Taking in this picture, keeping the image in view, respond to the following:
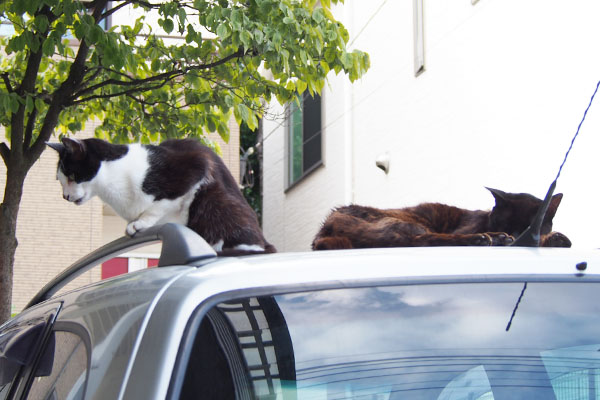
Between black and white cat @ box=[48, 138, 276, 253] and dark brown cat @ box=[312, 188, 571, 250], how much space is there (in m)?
0.66

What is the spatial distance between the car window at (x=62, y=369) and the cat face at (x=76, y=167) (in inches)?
96.3

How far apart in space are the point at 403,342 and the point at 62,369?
0.82 meters

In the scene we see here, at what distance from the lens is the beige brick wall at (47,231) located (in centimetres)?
1305

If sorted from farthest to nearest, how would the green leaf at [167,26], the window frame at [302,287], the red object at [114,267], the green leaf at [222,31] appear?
the red object at [114,267] < the green leaf at [167,26] < the green leaf at [222,31] < the window frame at [302,287]

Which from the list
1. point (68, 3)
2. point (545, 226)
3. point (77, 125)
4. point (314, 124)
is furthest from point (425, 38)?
point (545, 226)

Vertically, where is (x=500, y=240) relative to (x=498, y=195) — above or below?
below

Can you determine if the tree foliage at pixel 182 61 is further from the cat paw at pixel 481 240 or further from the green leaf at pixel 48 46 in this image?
the cat paw at pixel 481 240

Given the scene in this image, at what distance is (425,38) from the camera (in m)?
10.5

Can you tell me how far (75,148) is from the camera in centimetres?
421

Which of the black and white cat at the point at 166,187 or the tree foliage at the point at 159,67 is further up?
the tree foliage at the point at 159,67

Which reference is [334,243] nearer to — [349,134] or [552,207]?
[552,207]

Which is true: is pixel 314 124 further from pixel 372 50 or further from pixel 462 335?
pixel 462 335

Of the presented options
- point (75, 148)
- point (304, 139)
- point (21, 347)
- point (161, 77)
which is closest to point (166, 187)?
point (75, 148)

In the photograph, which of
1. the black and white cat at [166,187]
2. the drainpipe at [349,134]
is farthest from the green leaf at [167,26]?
the drainpipe at [349,134]
